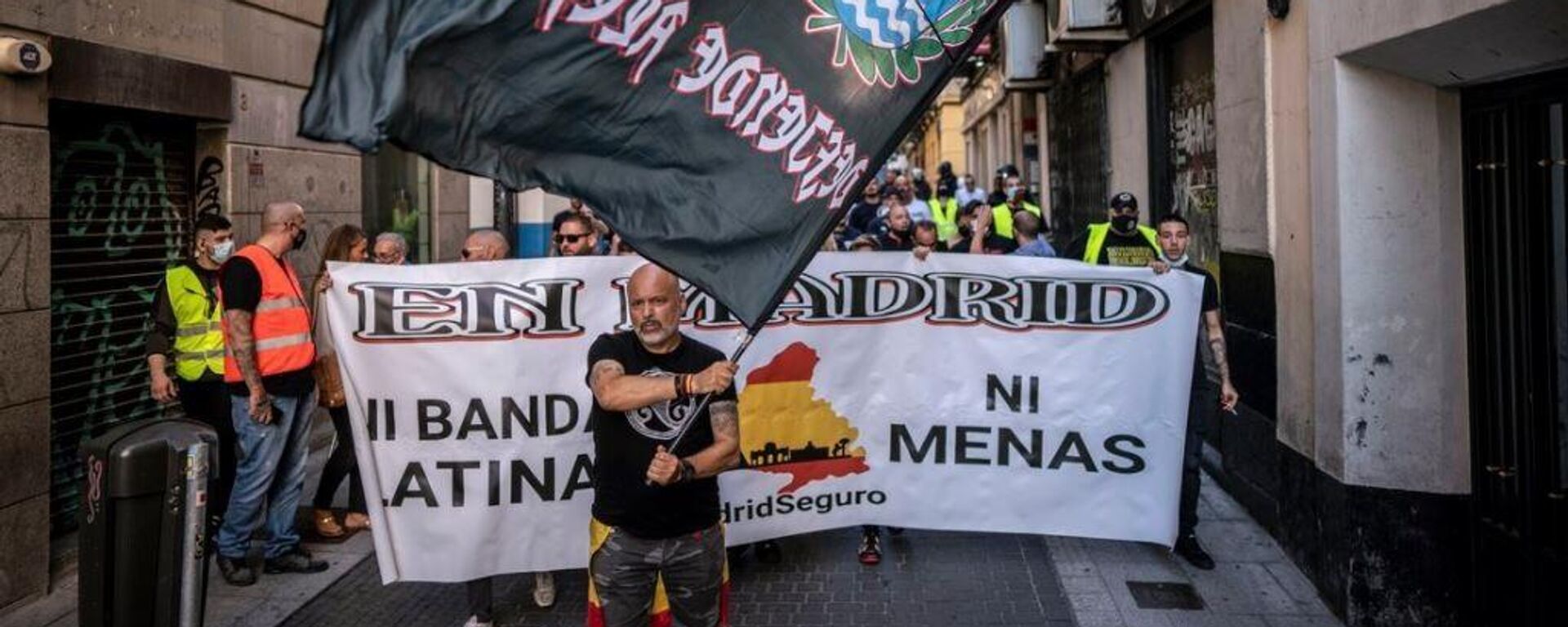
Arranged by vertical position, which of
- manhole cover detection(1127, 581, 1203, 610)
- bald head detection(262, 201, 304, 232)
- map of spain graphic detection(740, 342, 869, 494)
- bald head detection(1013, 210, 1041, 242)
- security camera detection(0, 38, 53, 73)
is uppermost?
security camera detection(0, 38, 53, 73)

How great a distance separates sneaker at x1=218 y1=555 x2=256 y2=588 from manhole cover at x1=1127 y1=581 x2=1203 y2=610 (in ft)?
15.0

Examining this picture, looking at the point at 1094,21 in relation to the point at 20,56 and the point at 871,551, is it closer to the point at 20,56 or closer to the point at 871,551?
the point at 871,551

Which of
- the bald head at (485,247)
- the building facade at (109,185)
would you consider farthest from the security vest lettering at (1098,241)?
the building facade at (109,185)

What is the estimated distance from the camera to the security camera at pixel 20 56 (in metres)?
5.85

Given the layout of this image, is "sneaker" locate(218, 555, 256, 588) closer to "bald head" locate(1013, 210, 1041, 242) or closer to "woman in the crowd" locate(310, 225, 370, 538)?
"woman in the crowd" locate(310, 225, 370, 538)

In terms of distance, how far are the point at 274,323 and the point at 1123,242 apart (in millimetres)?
4965

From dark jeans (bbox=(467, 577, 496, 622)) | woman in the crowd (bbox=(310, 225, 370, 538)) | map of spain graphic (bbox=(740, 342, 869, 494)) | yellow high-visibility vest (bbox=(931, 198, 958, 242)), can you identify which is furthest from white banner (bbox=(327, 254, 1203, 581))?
yellow high-visibility vest (bbox=(931, 198, 958, 242))

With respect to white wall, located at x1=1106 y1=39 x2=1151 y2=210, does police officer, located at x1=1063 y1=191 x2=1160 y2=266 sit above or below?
below

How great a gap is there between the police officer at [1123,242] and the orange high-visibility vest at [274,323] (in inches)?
182

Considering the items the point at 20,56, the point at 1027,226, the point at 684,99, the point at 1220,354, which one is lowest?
the point at 1220,354

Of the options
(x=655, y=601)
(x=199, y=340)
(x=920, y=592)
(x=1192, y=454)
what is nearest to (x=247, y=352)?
(x=199, y=340)

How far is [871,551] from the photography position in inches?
259

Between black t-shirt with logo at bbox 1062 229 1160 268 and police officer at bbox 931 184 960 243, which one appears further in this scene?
police officer at bbox 931 184 960 243

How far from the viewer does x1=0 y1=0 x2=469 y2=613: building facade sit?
6086mm
